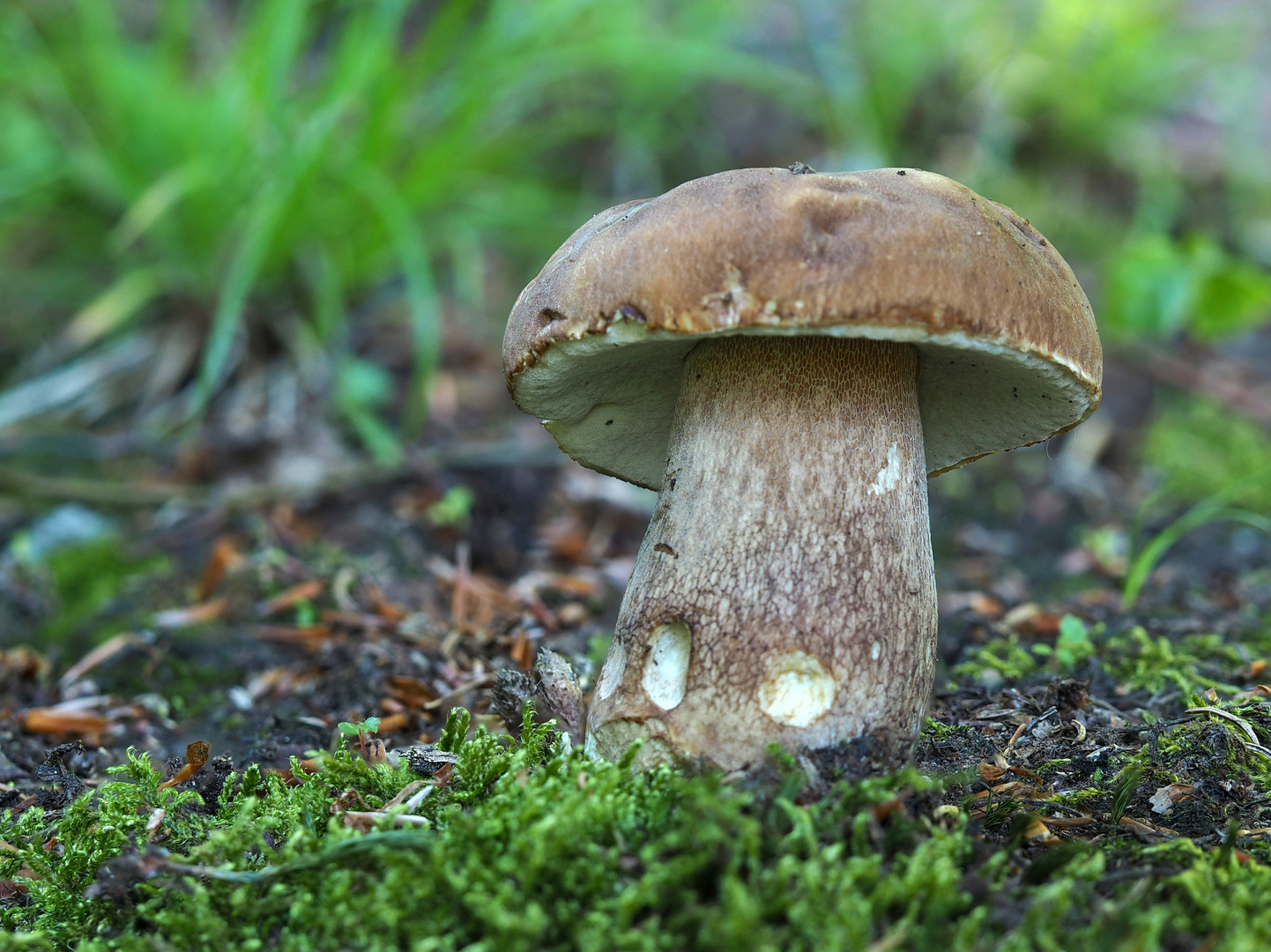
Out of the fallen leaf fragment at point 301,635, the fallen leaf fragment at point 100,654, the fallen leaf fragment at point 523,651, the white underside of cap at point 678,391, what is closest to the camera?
the white underside of cap at point 678,391

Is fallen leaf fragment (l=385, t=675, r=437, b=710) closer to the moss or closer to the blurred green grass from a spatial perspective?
the moss

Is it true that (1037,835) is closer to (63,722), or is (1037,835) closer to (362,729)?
(362,729)

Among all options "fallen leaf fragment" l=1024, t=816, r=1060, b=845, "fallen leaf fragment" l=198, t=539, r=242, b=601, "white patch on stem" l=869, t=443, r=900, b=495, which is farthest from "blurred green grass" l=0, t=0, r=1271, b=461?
"fallen leaf fragment" l=1024, t=816, r=1060, b=845

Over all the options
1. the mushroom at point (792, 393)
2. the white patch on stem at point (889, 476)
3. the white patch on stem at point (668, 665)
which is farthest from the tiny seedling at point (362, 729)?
the white patch on stem at point (889, 476)

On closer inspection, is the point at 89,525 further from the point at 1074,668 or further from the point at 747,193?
the point at 1074,668

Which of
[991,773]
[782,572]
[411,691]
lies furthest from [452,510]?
[991,773]

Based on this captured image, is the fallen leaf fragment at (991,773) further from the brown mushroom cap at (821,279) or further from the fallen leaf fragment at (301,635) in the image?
the fallen leaf fragment at (301,635)
